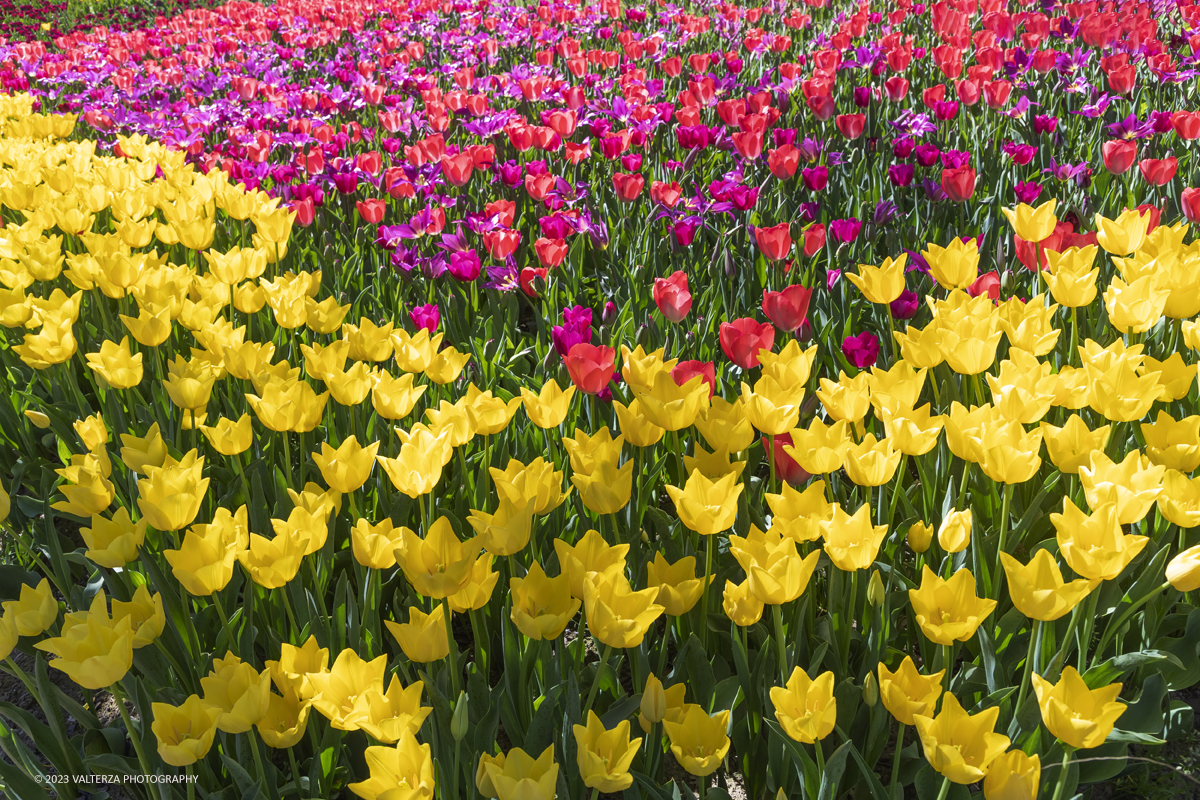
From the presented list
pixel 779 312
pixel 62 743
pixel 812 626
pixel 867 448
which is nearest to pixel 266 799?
pixel 62 743

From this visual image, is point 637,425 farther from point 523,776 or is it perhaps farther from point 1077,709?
point 1077,709

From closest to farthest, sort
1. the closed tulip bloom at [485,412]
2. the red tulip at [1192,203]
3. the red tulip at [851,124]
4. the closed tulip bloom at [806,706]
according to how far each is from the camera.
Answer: the closed tulip bloom at [806,706], the closed tulip bloom at [485,412], the red tulip at [1192,203], the red tulip at [851,124]


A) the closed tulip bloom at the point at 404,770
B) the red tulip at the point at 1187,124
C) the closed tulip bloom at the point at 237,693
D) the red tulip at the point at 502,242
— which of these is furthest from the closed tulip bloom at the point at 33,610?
the red tulip at the point at 1187,124

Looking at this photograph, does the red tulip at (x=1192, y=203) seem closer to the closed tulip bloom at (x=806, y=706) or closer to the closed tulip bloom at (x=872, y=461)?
the closed tulip bloom at (x=872, y=461)

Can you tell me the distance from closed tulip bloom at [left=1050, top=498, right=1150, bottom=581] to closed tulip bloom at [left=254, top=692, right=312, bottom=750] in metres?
1.00

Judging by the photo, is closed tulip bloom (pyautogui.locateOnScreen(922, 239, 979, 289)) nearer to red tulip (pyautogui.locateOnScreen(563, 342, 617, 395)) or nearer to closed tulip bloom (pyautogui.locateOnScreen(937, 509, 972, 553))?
red tulip (pyautogui.locateOnScreen(563, 342, 617, 395))

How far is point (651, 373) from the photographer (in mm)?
1639

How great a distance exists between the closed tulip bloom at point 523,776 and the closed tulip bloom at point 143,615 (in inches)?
22.4

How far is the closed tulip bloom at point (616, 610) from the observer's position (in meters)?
1.12

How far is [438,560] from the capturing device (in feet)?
4.01

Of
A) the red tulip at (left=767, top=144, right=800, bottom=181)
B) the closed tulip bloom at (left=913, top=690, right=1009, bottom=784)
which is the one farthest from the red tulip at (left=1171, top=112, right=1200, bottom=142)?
the closed tulip bloom at (left=913, top=690, right=1009, bottom=784)

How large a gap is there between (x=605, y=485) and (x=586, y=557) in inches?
6.8

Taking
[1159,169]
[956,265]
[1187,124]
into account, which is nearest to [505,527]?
[956,265]

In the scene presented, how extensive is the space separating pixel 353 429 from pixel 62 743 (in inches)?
34.1
